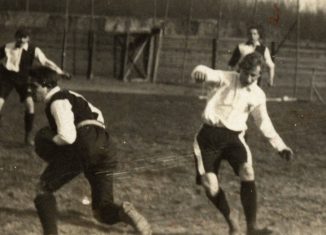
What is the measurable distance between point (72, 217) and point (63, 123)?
1770 mm

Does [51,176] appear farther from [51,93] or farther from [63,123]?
[51,93]

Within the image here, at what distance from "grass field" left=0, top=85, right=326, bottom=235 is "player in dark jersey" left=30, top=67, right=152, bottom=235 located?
29.1 inches

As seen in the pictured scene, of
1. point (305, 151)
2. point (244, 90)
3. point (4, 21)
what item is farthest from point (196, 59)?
point (244, 90)

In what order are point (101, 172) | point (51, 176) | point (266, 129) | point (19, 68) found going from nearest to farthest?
point (51, 176), point (101, 172), point (266, 129), point (19, 68)

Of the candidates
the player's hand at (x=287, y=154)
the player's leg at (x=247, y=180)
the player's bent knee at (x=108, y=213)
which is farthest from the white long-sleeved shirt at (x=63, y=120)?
the player's hand at (x=287, y=154)

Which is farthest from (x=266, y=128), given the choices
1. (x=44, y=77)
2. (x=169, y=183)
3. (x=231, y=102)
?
(x=169, y=183)

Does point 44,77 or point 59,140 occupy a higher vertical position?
point 44,77

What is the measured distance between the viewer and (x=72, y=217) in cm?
660

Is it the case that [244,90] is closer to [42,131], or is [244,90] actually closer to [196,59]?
[42,131]

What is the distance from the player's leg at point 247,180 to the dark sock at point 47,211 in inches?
63.5

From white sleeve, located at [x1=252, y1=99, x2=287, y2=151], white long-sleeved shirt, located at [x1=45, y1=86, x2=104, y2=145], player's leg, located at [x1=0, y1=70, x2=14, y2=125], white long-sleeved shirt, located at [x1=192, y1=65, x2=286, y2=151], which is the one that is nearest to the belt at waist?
white long-sleeved shirt, located at [x1=45, y1=86, x2=104, y2=145]

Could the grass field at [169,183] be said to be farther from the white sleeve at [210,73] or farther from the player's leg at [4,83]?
the white sleeve at [210,73]

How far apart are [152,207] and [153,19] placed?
64.1 ft

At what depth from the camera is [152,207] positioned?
7.11 meters
